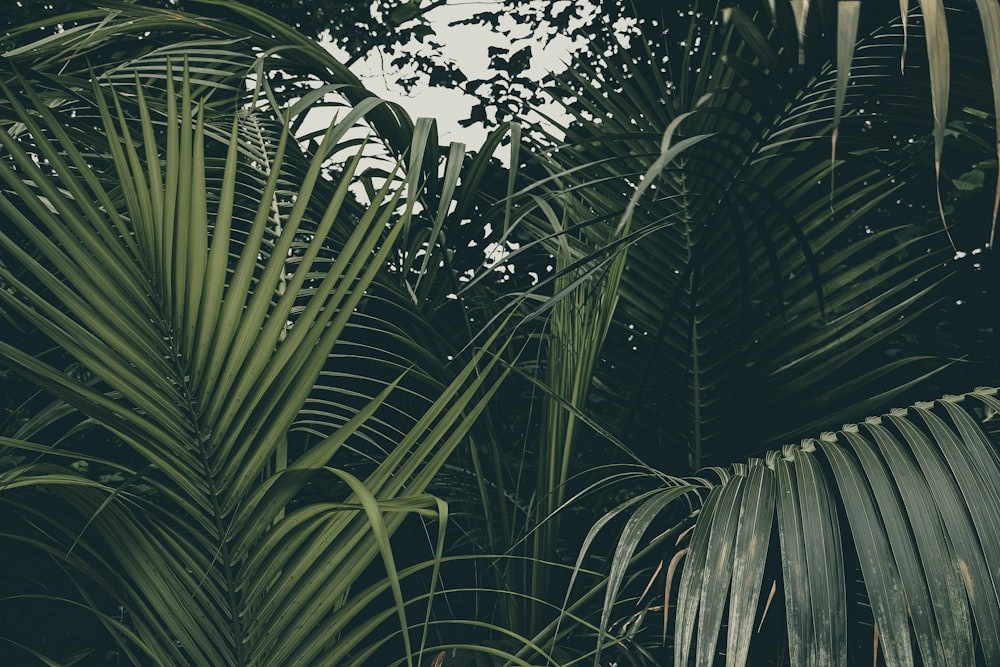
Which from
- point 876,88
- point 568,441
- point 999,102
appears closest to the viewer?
point 999,102

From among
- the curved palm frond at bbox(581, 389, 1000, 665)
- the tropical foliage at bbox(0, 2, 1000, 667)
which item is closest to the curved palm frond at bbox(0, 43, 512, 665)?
the tropical foliage at bbox(0, 2, 1000, 667)

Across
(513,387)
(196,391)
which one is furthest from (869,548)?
(513,387)

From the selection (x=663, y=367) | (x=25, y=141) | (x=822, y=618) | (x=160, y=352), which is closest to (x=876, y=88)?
(x=663, y=367)

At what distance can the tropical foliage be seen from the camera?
0.62 metres

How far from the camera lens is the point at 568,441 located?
99 centimetres

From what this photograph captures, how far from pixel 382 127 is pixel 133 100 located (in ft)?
0.98

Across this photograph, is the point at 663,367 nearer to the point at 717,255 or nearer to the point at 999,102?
the point at 717,255

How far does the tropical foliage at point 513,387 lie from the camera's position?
62 centimetres

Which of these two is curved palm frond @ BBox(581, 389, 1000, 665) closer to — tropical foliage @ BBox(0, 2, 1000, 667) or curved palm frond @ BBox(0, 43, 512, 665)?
tropical foliage @ BBox(0, 2, 1000, 667)

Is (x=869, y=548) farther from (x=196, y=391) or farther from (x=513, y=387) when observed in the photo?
(x=513, y=387)

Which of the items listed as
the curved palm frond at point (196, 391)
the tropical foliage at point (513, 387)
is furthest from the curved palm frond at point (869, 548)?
the curved palm frond at point (196, 391)

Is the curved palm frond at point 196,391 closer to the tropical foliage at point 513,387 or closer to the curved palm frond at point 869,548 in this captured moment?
the tropical foliage at point 513,387

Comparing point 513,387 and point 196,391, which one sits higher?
point 513,387

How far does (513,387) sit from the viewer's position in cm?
134
